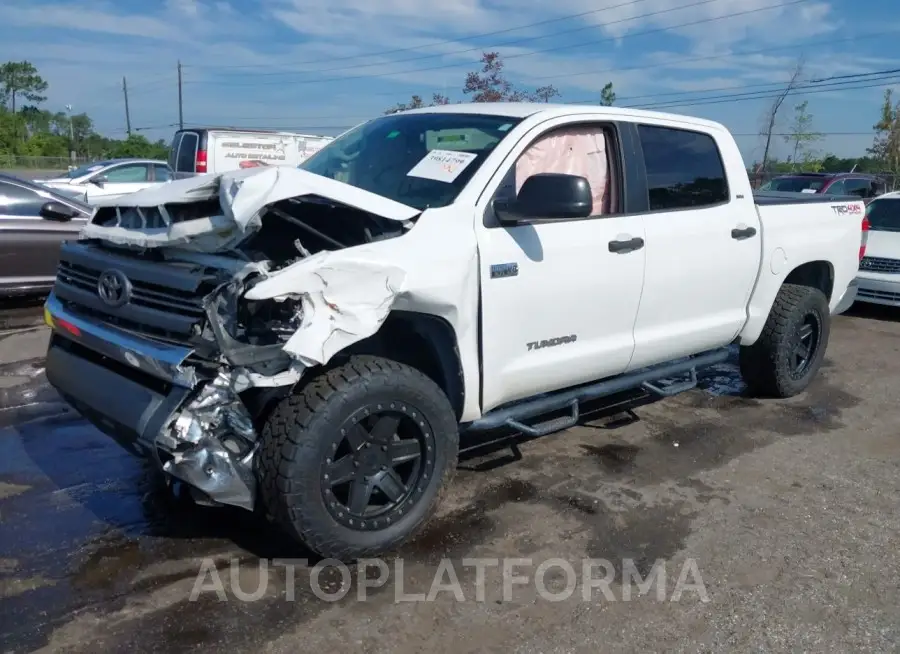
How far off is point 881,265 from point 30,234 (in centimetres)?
961

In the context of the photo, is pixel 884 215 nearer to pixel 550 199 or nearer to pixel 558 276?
pixel 558 276

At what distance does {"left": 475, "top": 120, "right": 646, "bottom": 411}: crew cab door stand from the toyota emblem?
1524 millimetres

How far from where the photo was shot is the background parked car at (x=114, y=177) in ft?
47.9

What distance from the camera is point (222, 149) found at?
601 inches

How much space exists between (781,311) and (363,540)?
3628 millimetres

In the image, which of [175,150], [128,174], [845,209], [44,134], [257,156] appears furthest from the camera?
[44,134]

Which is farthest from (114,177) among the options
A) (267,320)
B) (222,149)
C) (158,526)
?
(267,320)

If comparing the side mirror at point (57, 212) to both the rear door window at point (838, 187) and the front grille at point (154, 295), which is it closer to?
the front grille at point (154, 295)

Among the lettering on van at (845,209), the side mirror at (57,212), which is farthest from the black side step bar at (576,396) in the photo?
the side mirror at (57,212)

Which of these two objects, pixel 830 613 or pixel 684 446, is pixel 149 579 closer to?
pixel 830 613

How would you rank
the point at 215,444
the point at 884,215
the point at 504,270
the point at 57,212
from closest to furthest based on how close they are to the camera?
1. the point at 215,444
2. the point at 504,270
3. the point at 57,212
4. the point at 884,215

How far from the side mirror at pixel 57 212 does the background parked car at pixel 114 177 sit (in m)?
6.56

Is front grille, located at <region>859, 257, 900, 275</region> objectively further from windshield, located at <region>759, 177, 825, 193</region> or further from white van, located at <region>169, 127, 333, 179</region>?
white van, located at <region>169, 127, 333, 179</region>

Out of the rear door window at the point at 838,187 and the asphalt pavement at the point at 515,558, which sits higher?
the rear door window at the point at 838,187
